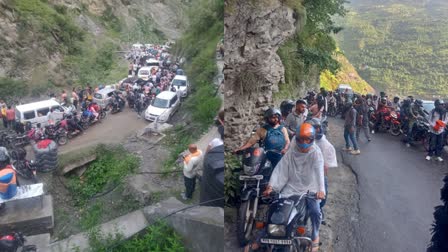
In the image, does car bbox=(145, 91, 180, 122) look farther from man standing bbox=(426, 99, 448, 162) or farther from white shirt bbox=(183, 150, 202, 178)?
man standing bbox=(426, 99, 448, 162)

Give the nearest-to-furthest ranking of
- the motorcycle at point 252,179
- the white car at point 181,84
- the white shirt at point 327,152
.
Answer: the white car at point 181,84 → the white shirt at point 327,152 → the motorcycle at point 252,179

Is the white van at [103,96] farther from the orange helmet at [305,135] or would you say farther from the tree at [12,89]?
the orange helmet at [305,135]

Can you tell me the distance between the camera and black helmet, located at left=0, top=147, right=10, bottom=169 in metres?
1.17

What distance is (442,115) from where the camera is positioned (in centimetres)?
157

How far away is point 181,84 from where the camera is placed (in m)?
1.55

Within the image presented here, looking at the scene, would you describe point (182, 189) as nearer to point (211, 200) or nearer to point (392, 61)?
point (211, 200)

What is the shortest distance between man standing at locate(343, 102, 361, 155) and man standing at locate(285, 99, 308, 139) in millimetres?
206

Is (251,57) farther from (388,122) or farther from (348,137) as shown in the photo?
(388,122)

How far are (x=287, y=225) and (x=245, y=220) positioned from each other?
11.9 inches

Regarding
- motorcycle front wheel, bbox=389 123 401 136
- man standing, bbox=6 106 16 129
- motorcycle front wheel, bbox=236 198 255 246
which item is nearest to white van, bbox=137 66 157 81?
man standing, bbox=6 106 16 129

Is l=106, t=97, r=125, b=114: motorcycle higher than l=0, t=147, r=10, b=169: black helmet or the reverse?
higher

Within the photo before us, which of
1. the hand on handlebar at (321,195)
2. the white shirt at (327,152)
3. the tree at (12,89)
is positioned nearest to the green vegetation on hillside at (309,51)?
the white shirt at (327,152)

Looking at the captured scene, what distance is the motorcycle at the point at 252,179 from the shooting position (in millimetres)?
1854

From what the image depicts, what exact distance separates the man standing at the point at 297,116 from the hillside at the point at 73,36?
702 mm
